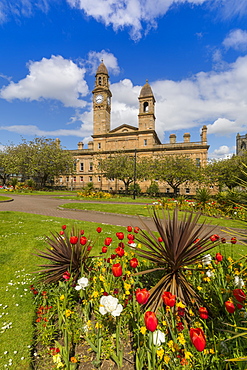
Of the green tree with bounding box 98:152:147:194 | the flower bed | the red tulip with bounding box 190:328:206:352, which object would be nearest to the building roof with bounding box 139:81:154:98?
the green tree with bounding box 98:152:147:194

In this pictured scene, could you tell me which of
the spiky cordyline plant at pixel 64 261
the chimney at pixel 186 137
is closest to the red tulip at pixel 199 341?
the spiky cordyline plant at pixel 64 261

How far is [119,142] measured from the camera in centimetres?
4666

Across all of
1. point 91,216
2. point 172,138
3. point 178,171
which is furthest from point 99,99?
point 91,216

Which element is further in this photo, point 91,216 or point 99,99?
point 99,99

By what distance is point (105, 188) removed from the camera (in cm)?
4750

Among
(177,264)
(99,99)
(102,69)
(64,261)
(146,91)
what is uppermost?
(102,69)

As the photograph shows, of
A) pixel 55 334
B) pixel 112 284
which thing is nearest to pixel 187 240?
pixel 112 284

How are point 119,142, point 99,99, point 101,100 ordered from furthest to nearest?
1. point 99,99
2. point 101,100
3. point 119,142

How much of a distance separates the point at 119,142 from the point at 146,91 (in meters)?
13.8

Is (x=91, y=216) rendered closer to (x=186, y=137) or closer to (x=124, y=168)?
(x=124, y=168)

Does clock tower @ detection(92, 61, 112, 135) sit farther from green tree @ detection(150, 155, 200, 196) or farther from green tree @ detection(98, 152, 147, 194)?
green tree @ detection(150, 155, 200, 196)

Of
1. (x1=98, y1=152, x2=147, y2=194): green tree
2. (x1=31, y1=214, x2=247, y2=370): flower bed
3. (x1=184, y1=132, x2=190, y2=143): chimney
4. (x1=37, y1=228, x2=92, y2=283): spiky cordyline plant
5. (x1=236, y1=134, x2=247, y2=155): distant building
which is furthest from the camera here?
(x1=236, y1=134, x2=247, y2=155): distant building

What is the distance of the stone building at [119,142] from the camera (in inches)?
1665

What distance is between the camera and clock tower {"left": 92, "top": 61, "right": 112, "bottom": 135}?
47938 millimetres
